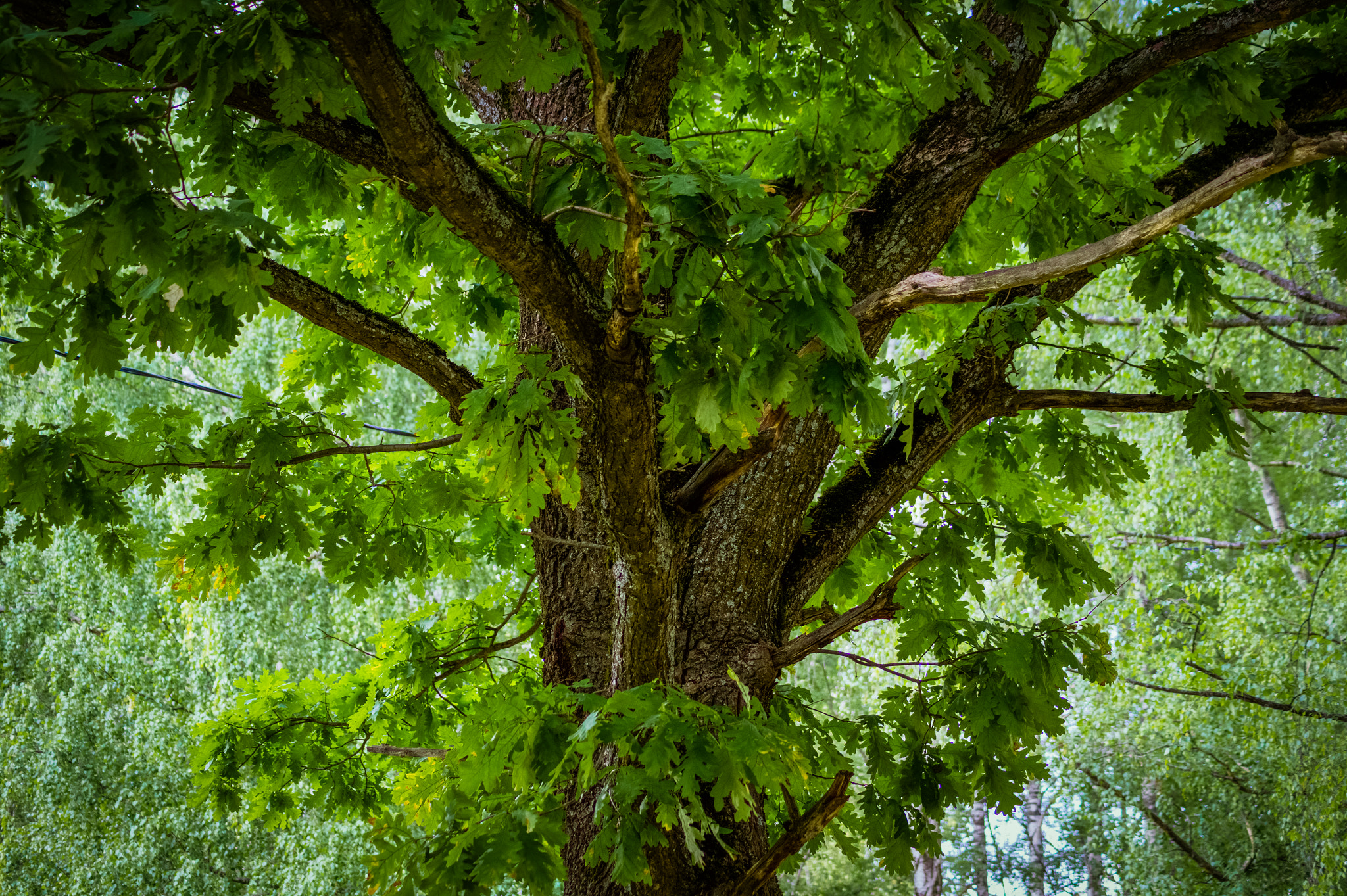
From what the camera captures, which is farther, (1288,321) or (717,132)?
(1288,321)

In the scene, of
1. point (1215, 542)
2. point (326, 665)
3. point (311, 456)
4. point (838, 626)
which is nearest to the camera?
point (311, 456)

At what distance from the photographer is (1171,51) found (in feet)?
7.35

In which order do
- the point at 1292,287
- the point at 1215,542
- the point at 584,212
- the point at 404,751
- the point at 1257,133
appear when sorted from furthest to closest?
1. the point at 1215,542
2. the point at 1292,287
3. the point at 404,751
4. the point at 1257,133
5. the point at 584,212

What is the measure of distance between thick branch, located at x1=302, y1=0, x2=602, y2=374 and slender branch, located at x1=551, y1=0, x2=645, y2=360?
92 mm

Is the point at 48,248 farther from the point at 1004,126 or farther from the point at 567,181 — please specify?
the point at 1004,126

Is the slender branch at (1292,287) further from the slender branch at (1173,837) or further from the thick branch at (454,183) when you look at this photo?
the thick branch at (454,183)

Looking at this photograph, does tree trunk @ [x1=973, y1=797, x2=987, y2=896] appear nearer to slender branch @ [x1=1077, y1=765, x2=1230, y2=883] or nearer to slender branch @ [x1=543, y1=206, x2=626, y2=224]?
slender branch @ [x1=1077, y1=765, x2=1230, y2=883]

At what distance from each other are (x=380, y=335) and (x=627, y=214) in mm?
1094

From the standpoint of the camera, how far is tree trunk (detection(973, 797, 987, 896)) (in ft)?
46.1

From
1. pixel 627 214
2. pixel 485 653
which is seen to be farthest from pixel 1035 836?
pixel 627 214

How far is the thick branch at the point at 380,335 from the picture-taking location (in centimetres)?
A: 245

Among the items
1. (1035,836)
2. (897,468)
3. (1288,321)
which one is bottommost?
(897,468)

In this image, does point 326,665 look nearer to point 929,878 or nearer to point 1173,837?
point 929,878

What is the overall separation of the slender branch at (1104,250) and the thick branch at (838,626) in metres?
0.84
